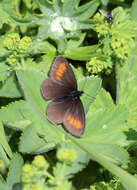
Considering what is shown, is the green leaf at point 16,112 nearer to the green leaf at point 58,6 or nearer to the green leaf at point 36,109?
the green leaf at point 36,109

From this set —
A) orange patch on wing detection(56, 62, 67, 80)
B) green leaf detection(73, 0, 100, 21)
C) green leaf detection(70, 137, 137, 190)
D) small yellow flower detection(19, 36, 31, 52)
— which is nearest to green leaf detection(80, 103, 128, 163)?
Answer: green leaf detection(70, 137, 137, 190)

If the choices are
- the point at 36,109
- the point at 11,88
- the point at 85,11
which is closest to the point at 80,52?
the point at 85,11

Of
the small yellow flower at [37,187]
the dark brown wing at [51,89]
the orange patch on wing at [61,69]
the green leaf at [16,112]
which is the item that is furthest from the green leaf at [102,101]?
the small yellow flower at [37,187]

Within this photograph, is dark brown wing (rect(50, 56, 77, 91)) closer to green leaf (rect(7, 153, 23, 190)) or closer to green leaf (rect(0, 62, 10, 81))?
green leaf (rect(0, 62, 10, 81))

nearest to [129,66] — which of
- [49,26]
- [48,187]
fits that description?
[49,26]

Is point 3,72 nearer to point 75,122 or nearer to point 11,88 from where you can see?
point 11,88

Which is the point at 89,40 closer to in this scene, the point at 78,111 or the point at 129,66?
the point at 129,66
